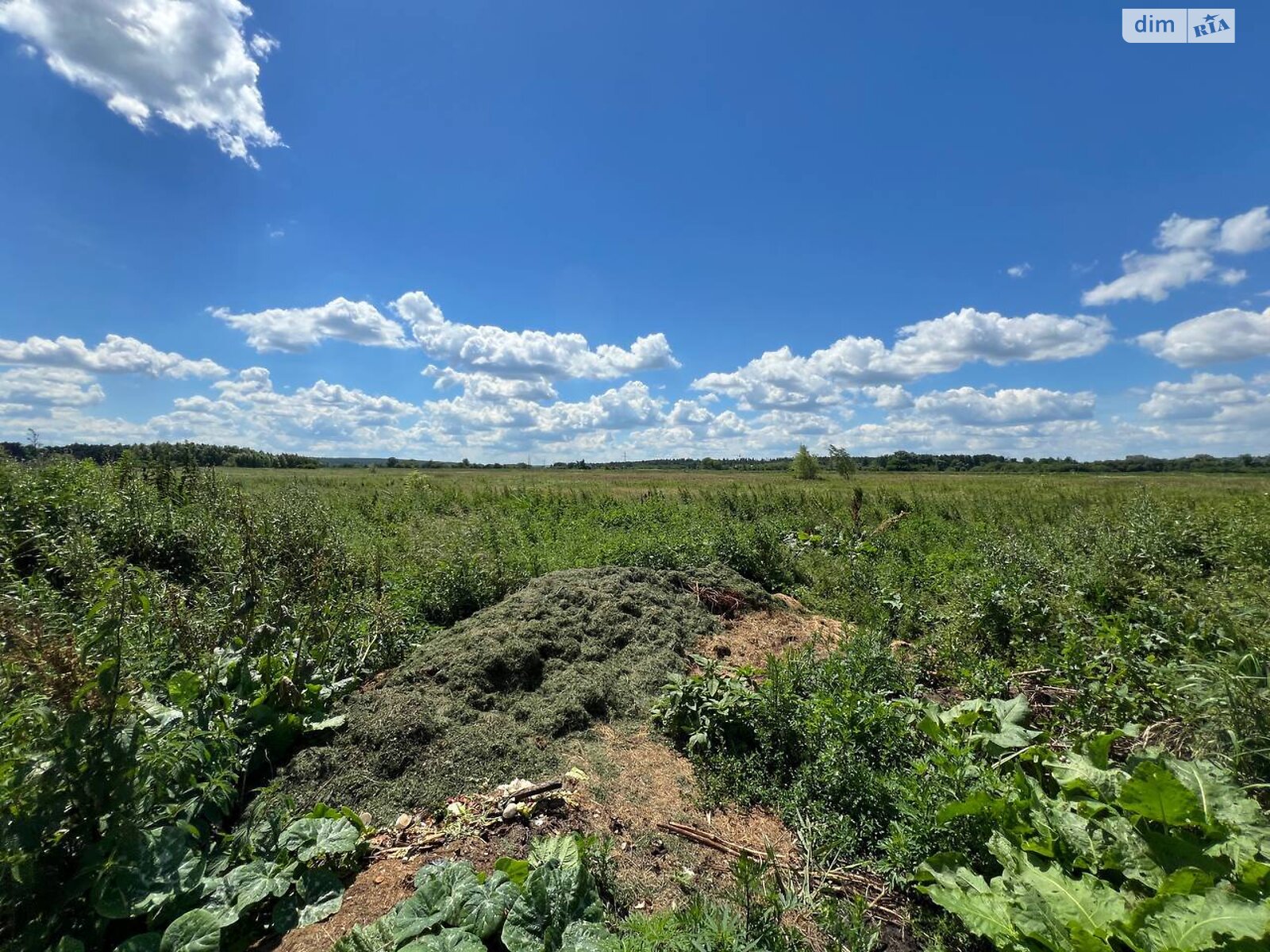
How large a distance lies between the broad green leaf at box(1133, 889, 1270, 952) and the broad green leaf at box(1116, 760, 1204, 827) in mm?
388

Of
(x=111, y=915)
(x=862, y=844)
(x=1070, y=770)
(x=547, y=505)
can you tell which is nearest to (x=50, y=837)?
(x=111, y=915)

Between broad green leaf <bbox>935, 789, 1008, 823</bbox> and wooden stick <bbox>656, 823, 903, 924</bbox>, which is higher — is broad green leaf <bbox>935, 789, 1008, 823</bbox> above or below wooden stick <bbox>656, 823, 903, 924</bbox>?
above

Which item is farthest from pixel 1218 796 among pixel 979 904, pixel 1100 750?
pixel 979 904

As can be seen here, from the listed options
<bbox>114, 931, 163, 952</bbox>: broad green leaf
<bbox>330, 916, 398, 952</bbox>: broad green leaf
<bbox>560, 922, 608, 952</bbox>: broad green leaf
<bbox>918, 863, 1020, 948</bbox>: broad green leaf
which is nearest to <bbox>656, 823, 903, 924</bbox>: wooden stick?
<bbox>918, 863, 1020, 948</bbox>: broad green leaf

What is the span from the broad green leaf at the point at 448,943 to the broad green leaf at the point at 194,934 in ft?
2.47

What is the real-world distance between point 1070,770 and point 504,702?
349 cm

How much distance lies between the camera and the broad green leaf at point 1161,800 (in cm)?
186

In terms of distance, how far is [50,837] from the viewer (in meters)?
2.00

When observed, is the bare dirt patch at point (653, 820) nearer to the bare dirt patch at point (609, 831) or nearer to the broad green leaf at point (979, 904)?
the bare dirt patch at point (609, 831)

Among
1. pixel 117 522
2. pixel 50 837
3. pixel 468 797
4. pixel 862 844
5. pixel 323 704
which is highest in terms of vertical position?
Answer: pixel 117 522

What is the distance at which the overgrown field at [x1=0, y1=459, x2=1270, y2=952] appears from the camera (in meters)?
1.87

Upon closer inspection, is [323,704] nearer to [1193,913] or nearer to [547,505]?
[1193,913]

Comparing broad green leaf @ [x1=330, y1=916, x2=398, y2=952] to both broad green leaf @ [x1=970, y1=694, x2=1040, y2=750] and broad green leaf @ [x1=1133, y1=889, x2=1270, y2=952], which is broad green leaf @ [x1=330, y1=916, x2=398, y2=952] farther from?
broad green leaf @ [x1=970, y1=694, x2=1040, y2=750]

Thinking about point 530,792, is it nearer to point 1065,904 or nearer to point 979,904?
point 979,904
